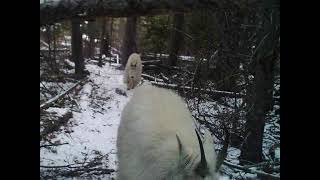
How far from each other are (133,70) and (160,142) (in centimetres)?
37

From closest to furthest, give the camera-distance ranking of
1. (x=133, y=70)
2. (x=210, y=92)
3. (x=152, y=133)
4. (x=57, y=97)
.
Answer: (x=57, y=97), (x=133, y=70), (x=152, y=133), (x=210, y=92)

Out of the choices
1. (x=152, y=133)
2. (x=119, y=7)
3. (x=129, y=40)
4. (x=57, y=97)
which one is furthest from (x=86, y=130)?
(x=119, y=7)

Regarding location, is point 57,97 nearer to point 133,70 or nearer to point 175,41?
point 133,70

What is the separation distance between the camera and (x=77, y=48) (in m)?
1.90

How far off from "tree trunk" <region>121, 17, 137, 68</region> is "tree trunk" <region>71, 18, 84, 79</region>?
0.21 meters

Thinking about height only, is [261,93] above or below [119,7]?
below

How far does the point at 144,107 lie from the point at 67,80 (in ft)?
1.61

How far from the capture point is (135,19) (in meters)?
2.01

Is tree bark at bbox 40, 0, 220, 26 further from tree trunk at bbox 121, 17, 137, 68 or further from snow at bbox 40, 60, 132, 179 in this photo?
snow at bbox 40, 60, 132, 179

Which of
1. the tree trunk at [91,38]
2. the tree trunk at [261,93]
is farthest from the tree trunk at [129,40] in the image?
the tree trunk at [261,93]

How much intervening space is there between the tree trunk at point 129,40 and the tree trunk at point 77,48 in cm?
21

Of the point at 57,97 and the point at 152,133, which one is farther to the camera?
the point at 152,133
